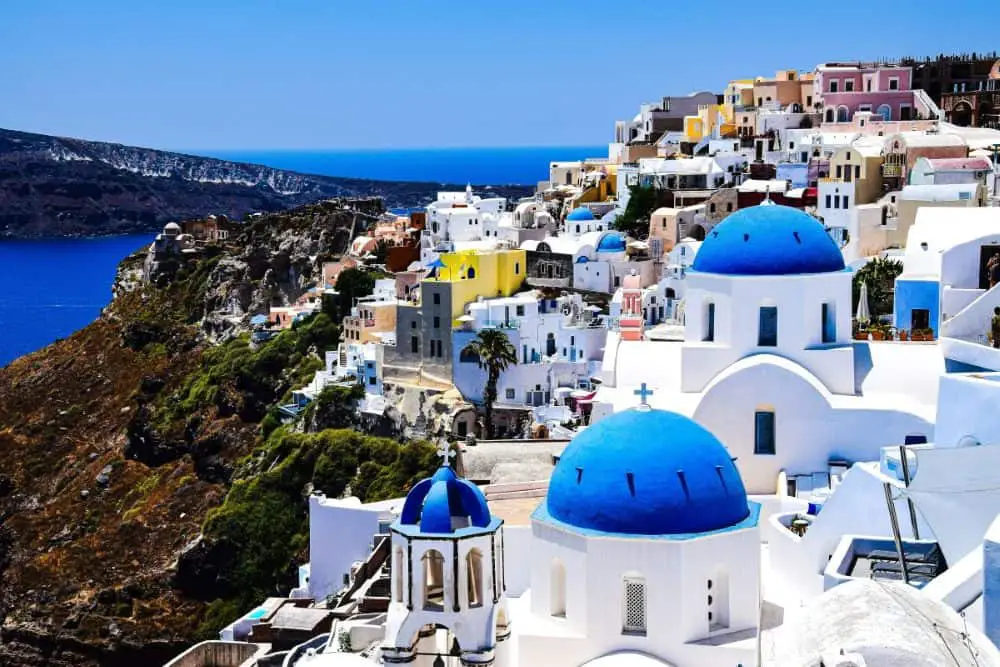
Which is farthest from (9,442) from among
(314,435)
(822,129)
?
(822,129)

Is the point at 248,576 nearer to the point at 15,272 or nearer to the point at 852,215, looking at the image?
the point at 852,215

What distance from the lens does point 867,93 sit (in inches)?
2299

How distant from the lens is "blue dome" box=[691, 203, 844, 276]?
71.1 feet

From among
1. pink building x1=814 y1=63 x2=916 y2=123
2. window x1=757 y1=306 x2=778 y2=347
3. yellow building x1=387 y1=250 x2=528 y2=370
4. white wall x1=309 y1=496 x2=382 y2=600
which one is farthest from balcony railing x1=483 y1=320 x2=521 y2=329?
window x1=757 y1=306 x2=778 y2=347

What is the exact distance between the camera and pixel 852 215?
41438 millimetres

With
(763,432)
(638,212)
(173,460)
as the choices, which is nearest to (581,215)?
(638,212)

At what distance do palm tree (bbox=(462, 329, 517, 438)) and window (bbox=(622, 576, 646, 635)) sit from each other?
90.5ft

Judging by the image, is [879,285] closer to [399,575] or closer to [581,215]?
[399,575]

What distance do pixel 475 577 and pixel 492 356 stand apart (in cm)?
2705

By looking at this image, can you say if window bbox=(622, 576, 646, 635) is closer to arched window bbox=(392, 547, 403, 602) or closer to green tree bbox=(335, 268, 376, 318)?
arched window bbox=(392, 547, 403, 602)

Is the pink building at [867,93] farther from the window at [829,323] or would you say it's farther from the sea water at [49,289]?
the sea water at [49,289]

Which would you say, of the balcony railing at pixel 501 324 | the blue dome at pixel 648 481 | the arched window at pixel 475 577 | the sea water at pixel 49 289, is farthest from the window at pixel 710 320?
the sea water at pixel 49 289

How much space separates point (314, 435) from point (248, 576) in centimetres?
502

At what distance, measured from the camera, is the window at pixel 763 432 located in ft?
70.6
